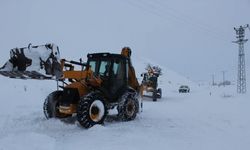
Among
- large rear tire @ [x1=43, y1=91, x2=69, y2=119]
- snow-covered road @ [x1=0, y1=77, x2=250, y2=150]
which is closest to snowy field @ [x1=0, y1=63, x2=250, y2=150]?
snow-covered road @ [x1=0, y1=77, x2=250, y2=150]

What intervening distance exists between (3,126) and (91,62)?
4024 millimetres

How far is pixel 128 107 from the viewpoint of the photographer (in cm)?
1233

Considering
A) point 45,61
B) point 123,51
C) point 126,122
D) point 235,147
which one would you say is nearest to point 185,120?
point 126,122

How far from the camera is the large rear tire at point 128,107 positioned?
11.9 meters

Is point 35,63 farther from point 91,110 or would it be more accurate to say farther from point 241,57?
point 241,57

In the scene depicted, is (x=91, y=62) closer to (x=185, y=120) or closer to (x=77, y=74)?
(x=77, y=74)

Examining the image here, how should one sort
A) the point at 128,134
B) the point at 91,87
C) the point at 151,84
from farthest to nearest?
the point at 151,84 < the point at 91,87 < the point at 128,134

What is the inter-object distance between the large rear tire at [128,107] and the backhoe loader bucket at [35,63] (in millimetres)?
2901

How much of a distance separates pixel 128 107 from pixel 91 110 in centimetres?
224

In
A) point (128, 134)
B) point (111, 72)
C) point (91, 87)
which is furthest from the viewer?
point (111, 72)

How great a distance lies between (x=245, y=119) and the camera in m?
12.8

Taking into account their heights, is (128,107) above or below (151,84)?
below

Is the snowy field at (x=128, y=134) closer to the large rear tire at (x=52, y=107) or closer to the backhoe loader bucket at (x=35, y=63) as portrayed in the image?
the large rear tire at (x=52, y=107)

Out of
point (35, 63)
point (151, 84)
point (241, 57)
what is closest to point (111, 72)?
point (35, 63)
